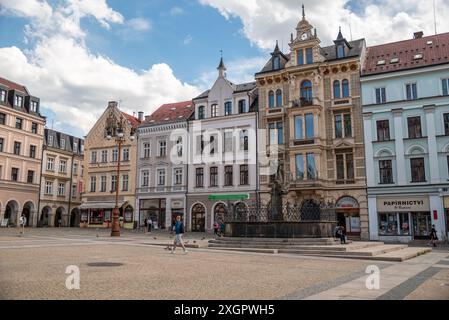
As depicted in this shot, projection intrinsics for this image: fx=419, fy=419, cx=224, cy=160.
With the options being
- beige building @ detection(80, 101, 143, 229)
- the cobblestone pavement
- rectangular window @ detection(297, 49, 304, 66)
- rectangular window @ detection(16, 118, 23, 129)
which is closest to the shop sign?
rectangular window @ detection(297, 49, 304, 66)

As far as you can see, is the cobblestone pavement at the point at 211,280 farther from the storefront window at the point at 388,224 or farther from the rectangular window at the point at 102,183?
the rectangular window at the point at 102,183

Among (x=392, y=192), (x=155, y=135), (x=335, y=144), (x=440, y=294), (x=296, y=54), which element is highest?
(x=296, y=54)

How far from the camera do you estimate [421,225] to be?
34281 mm

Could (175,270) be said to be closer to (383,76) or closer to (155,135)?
(383,76)

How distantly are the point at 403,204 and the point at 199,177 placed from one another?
20.6 metres

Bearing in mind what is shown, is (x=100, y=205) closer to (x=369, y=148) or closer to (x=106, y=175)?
(x=106, y=175)

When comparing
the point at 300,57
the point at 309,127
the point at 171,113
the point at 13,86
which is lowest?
the point at 309,127

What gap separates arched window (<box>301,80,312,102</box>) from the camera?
131 feet

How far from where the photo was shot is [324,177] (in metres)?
38.1

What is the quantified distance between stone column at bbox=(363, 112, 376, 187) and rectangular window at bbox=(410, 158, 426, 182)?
317 cm

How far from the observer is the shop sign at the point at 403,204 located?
112ft

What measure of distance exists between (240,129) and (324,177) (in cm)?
1029

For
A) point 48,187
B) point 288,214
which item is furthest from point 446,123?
point 48,187
